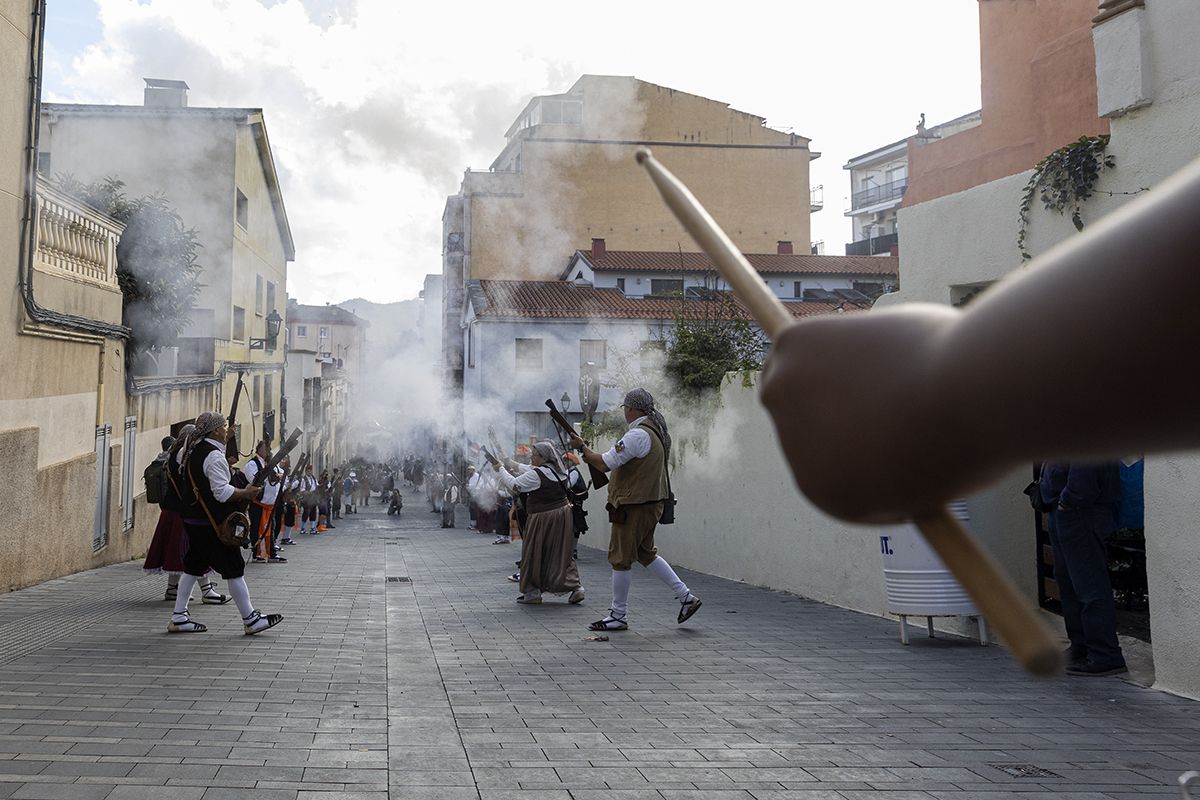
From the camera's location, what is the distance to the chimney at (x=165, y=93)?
28719 mm

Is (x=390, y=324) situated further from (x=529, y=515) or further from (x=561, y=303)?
(x=529, y=515)

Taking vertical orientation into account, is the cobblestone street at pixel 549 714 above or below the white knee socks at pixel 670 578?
below

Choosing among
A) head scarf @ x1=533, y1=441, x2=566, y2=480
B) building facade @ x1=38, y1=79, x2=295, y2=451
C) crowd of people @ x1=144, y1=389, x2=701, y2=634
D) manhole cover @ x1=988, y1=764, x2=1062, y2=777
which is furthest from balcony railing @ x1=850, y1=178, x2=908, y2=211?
manhole cover @ x1=988, y1=764, x2=1062, y2=777

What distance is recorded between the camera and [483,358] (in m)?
35.9

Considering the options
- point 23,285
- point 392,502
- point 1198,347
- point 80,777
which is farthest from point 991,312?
point 392,502

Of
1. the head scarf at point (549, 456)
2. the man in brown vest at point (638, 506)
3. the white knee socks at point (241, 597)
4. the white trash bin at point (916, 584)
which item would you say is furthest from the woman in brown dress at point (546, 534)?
the white trash bin at point (916, 584)

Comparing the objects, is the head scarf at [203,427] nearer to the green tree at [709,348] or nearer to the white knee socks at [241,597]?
the white knee socks at [241,597]

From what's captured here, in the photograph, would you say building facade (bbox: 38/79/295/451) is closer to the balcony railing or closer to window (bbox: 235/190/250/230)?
window (bbox: 235/190/250/230)

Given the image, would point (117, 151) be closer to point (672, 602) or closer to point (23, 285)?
point (23, 285)

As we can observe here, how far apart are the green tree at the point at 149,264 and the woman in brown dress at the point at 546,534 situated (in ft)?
25.3

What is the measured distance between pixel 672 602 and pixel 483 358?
1031 inches

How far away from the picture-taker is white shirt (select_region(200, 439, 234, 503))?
805cm

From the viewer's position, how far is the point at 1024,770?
14.5 feet

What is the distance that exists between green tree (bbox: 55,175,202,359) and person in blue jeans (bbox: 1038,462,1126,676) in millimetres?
13335
